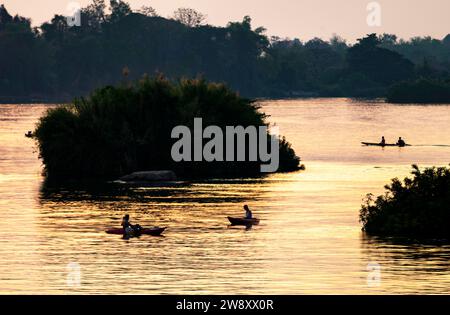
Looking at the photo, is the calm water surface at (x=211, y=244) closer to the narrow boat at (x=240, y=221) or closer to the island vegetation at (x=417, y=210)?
the narrow boat at (x=240, y=221)

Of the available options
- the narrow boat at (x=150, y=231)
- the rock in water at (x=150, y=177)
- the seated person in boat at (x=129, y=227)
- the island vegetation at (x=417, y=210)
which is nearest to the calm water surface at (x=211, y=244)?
the narrow boat at (x=150, y=231)

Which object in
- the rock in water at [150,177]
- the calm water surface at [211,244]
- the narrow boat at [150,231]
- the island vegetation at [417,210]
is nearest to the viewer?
the calm water surface at [211,244]

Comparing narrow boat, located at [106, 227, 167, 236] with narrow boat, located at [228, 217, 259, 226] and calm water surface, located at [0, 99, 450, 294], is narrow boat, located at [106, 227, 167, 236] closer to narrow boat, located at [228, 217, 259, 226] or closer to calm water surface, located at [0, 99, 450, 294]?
calm water surface, located at [0, 99, 450, 294]

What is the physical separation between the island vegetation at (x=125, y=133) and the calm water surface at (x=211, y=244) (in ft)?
11.2

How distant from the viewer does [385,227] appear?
232ft

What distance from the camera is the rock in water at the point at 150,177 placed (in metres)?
102

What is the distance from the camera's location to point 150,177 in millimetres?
101688

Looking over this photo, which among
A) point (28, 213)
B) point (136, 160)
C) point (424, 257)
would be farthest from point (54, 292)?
point (136, 160)

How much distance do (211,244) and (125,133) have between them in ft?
133

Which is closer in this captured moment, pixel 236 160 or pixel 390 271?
pixel 390 271

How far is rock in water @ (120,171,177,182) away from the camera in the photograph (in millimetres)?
101750

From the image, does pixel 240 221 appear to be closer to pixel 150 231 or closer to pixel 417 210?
pixel 150 231
